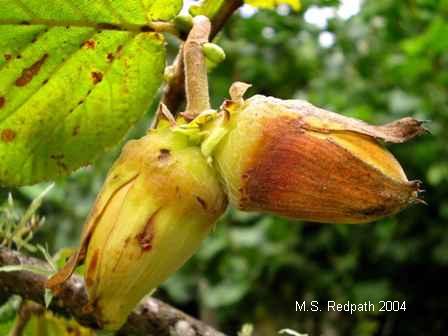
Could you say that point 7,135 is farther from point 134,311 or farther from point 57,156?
point 134,311

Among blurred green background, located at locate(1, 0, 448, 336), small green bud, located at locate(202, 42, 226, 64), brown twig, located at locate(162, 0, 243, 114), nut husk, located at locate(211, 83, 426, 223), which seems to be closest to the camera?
nut husk, located at locate(211, 83, 426, 223)

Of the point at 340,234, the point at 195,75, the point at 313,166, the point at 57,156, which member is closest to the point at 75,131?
the point at 57,156

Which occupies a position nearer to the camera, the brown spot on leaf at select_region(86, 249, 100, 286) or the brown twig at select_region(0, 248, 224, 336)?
the brown spot on leaf at select_region(86, 249, 100, 286)

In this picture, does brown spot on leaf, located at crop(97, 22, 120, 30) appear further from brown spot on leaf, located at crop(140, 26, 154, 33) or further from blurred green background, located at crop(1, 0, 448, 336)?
blurred green background, located at crop(1, 0, 448, 336)

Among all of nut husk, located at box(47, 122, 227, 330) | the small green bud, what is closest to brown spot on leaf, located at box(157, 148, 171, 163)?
nut husk, located at box(47, 122, 227, 330)

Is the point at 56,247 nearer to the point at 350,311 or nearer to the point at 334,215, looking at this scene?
the point at 350,311
